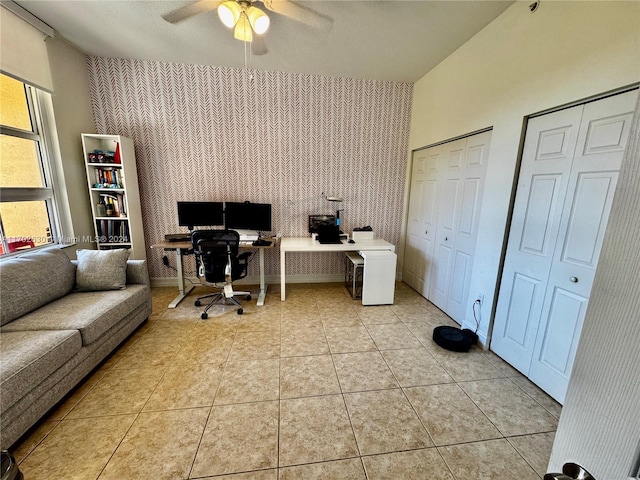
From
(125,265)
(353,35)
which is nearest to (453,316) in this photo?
(353,35)

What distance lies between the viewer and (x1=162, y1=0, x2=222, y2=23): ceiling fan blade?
1.74 m

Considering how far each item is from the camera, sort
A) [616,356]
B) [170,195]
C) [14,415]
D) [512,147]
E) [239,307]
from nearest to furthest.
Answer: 1. [616,356]
2. [14,415]
3. [512,147]
4. [239,307]
5. [170,195]

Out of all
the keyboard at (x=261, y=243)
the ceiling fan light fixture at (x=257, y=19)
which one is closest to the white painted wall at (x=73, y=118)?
the keyboard at (x=261, y=243)

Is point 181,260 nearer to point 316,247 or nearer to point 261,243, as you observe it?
point 261,243

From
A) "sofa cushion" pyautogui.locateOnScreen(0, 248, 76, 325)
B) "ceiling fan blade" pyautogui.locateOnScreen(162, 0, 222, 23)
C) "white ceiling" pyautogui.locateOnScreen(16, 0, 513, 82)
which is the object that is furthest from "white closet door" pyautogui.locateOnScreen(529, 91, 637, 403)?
"sofa cushion" pyautogui.locateOnScreen(0, 248, 76, 325)

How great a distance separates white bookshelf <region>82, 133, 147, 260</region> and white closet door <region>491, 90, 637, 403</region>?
399cm

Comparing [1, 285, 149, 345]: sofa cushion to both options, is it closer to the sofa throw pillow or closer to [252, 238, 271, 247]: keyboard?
the sofa throw pillow

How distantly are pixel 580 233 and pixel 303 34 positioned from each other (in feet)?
8.94

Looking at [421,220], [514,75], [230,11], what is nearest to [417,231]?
[421,220]

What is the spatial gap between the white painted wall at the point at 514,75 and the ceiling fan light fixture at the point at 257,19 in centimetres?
188

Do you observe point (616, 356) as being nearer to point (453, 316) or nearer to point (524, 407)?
point (524, 407)

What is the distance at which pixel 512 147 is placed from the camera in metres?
2.03

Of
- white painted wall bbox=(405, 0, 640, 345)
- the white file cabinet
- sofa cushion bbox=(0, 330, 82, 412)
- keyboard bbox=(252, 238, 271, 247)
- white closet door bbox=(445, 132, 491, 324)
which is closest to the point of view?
sofa cushion bbox=(0, 330, 82, 412)

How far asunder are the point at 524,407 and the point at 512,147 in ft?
6.21
